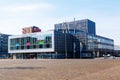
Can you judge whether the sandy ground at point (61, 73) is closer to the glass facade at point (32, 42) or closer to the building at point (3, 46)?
the glass facade at point (32, 42)

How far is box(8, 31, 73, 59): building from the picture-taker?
414ft

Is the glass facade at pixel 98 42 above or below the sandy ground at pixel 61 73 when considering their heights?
above

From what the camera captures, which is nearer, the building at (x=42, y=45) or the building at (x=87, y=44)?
the building at (x=42, y=45)

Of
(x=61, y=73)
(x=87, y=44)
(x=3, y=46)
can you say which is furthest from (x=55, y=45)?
(x=61, y=73)

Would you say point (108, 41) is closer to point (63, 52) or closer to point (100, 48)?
point (100, 48)

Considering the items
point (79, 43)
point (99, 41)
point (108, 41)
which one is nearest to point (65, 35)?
point (79, 43)

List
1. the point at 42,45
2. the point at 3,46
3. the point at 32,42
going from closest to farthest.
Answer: the point at 42,45 < the point at 32,42 < the point at 3,46

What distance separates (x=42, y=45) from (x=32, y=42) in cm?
851

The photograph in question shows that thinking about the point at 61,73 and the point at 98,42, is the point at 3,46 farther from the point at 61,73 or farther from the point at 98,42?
the point at 61,73

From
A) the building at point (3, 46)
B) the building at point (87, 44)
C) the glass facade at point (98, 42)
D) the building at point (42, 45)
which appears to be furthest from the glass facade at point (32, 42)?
the building at point (3, 46)

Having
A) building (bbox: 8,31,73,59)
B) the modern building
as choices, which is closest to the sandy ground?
building (bbox: 8,31,73,59)

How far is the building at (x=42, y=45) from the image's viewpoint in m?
126

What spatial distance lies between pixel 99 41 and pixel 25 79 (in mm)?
146360

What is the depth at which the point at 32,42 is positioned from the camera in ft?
439
